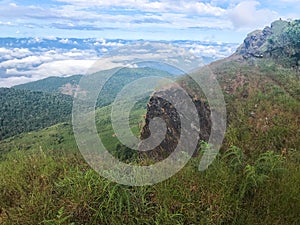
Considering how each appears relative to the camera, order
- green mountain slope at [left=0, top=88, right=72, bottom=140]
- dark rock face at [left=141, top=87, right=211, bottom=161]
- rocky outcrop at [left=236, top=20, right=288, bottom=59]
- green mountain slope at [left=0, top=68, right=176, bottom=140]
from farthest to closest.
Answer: green mountain slope at [left=0, top=88, right=72, bottom=140]
green mountain slope at [left=0, top=68, right=176, bottom=140]
rocky outcrop at [left=236, top=20, right=288, bottom=59]
dark rock face at [left=141, top=87, right=211, bottom=161]

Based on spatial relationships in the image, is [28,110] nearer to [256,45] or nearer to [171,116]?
[256,45]

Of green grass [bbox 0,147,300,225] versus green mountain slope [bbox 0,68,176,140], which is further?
green mountain slope [bbox 0,68,176,140]

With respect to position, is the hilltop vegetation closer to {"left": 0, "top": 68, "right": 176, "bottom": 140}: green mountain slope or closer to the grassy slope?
the grassy slope

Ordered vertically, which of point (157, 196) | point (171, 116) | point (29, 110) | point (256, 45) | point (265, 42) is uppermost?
point (265, 42)

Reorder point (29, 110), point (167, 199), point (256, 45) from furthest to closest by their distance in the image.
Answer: point (29, 110) < point (256, 45) < point (167, 199)

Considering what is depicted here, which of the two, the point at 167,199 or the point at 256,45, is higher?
the point at 256,45

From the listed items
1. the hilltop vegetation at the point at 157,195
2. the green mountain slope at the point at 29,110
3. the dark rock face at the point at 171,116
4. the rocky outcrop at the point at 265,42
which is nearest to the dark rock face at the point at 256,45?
the rocky outcrop at the point at 265,42

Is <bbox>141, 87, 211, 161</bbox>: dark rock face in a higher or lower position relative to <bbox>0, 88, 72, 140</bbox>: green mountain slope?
higher

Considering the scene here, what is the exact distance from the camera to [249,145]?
6484 mm

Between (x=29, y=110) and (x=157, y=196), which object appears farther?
(x=29, y=110)

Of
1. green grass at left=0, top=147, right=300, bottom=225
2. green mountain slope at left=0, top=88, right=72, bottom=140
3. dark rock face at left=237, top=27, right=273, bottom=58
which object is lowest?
green mountain slope at left=0, top=88, right=72, bottom=140

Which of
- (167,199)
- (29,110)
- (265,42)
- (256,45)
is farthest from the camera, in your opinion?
(29,110)

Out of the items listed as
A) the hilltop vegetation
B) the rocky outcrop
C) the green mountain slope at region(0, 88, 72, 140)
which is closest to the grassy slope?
the hilltop vegetation

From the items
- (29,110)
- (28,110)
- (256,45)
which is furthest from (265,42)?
(29,110)
